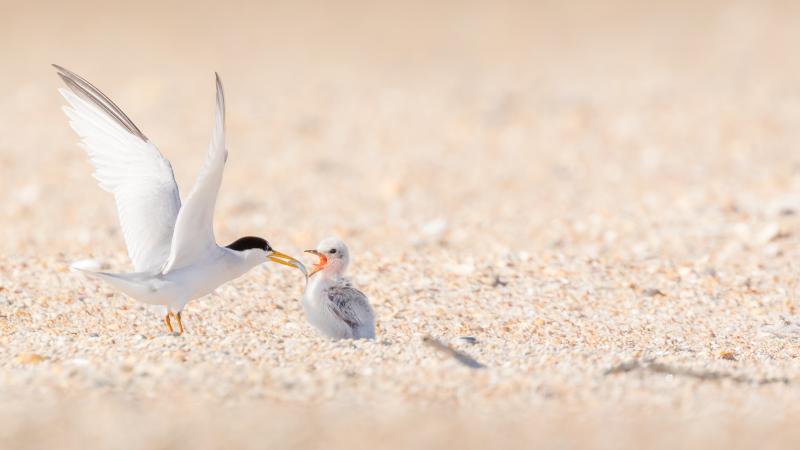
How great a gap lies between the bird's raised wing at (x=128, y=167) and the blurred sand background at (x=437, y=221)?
53cm

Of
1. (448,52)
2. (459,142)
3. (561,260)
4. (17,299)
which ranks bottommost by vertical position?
(17,299)

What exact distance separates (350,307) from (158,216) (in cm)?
102

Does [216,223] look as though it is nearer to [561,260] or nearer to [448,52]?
[561,260]

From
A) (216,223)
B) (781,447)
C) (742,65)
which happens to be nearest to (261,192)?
(216,223)

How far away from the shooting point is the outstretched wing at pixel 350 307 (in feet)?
18.1

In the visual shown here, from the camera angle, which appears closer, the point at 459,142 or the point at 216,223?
the point at 216,223

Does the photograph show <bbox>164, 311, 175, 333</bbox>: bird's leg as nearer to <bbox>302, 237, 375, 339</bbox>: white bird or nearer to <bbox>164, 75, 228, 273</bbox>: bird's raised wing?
<bbox>164, 75, 228, 273</bbox>: bird's raised wing

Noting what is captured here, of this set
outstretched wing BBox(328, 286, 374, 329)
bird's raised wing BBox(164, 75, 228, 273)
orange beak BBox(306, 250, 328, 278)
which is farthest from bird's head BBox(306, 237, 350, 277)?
bird's raised wing BBox(164, 75, 228, 273)

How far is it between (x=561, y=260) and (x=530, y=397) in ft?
9.82

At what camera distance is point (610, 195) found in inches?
415

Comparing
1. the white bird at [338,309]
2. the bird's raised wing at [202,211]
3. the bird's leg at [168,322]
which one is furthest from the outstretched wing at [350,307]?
the bird's leg at [168,322]

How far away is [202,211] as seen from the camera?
17.0 ft

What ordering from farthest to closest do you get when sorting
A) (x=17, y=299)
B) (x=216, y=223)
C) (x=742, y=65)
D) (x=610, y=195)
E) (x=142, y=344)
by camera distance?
1. (x=742, y=65)
2. (x=610, y=195)
3. (x=216, y=223)
4. (x=17, y=299)
5. (x=142, y=344)

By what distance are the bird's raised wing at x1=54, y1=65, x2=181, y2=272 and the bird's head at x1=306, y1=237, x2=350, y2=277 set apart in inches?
28.2
